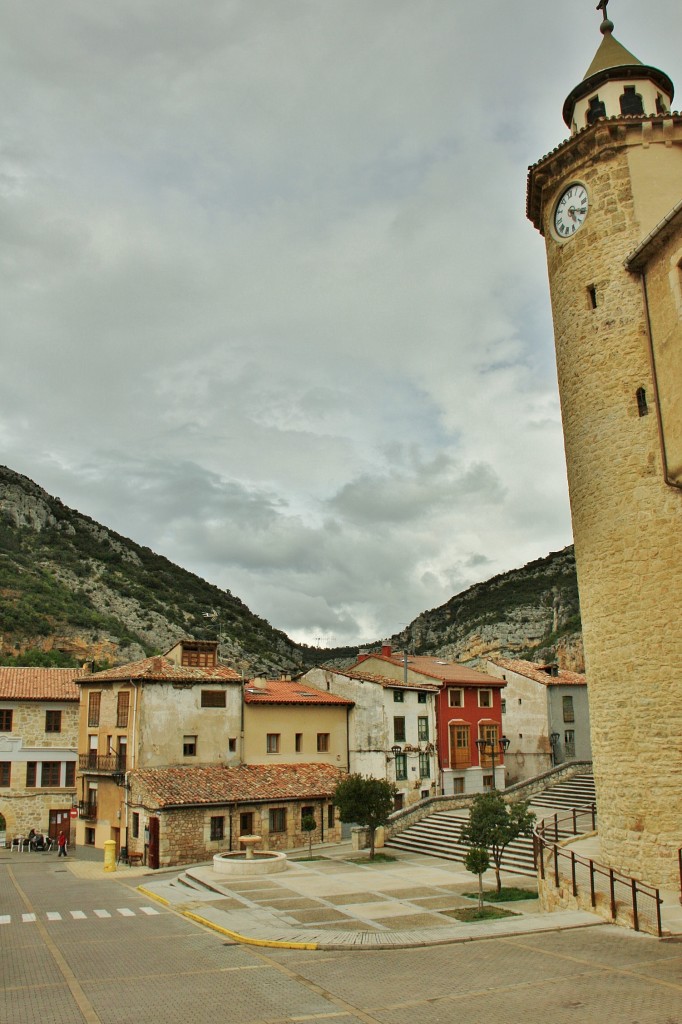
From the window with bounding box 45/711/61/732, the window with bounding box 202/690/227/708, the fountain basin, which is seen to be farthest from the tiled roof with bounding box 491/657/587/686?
the window with bounding box 45/711/61/732

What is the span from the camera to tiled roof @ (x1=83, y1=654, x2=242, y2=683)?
123 ft

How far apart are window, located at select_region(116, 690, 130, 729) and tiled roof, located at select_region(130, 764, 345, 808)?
9.58 feet

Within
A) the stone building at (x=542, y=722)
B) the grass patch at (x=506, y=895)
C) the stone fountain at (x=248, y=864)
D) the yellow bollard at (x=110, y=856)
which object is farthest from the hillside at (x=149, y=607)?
the grass patch at (x=506, y=895)

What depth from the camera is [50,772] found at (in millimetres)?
45094

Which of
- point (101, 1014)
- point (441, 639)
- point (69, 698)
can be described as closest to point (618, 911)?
point (101, 1014)

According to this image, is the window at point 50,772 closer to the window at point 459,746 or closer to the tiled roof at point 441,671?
the tiled roof at point 441,671

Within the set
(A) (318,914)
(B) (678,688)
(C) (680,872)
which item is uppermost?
(B) (678,688)

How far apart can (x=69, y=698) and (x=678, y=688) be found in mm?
36700

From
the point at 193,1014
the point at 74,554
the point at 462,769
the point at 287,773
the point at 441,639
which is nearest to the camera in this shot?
the point at 193,1014

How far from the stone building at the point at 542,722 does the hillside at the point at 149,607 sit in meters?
29.4

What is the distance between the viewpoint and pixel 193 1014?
1199 cm

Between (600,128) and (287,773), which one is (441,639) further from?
(600,128)

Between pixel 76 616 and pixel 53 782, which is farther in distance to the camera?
pixel 76 616

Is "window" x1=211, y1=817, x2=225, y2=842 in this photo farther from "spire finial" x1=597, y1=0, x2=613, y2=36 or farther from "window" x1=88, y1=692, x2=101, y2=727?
"spire finial" x1=597, y1=0, x2=613, y2=36
